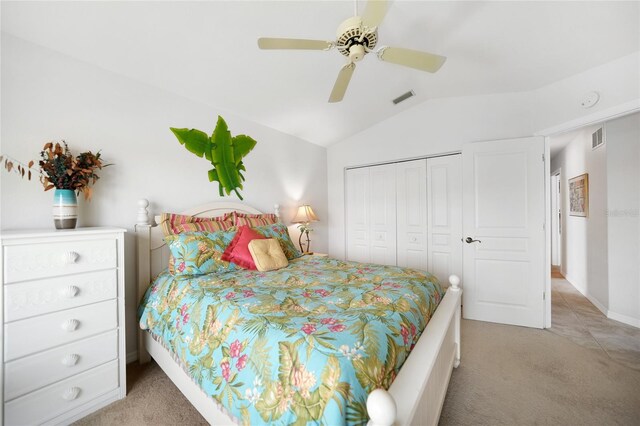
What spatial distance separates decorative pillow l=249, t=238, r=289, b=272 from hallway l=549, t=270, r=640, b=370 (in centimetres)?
290

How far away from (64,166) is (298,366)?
198 cm

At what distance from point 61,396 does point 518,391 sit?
115 inches

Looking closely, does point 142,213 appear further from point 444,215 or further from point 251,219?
point 444,215

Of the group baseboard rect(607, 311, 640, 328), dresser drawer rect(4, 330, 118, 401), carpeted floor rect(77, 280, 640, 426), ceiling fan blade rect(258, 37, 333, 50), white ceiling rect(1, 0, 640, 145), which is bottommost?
carpeted floor rect(77, 280, 640, 426)

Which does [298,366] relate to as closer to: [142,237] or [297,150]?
[142,237]

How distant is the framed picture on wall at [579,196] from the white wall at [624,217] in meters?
0.80

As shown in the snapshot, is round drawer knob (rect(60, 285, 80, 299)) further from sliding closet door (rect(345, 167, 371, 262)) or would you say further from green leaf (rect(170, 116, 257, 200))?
sliding closet door (rect(345, 167, 371, 262))

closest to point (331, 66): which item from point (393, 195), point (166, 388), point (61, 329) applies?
point (393, 195)

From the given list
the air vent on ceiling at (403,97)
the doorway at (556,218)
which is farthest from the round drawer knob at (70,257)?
the doorway at (556,218)

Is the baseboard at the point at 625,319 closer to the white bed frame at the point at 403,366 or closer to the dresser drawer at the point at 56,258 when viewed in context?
the white bed frame at the point at 403,366

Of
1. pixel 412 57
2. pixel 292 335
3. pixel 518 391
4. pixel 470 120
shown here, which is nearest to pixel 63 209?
pixel 292 335

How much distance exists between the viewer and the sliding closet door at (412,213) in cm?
357

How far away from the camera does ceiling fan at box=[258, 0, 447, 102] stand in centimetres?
136

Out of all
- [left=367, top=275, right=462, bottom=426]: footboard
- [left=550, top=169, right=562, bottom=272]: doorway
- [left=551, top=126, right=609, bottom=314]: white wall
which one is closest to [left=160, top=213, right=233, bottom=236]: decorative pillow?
[left=367, top=275, right=462, bottom=426]: footboard
